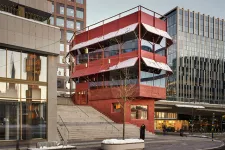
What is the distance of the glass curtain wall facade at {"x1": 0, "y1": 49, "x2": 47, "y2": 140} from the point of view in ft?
71.9

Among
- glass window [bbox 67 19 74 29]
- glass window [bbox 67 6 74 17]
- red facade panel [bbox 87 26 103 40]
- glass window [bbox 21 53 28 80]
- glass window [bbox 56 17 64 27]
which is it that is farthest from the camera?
glass window [bbox 67 6 74 17]

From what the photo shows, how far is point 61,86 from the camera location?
86500mm

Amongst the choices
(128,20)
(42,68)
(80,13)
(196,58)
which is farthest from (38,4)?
(196,58)

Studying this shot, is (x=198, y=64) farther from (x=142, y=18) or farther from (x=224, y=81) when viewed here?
(x=142, y=18)

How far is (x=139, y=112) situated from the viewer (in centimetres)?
4306

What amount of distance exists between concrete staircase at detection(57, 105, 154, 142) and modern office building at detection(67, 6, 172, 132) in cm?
249

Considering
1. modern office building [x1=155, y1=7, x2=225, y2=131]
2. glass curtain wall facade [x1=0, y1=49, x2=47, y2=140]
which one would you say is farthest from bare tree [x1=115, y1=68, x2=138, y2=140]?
modern office building [x1=155, y1=7, x2=225, y2=131]

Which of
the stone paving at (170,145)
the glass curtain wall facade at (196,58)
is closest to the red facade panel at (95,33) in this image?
the stone paving at (170,145)

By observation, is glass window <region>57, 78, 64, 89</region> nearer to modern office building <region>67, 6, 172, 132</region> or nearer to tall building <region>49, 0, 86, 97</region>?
tall building <region>49, 0, 86, 97</region>

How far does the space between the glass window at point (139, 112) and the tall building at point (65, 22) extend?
Answer: 45.4m

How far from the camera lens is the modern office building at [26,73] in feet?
71.7

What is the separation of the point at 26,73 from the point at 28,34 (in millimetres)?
3039

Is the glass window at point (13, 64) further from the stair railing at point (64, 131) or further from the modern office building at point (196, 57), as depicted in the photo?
the modern office building at point (196, 57)

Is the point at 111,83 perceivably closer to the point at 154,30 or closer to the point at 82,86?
the point at 82,86
